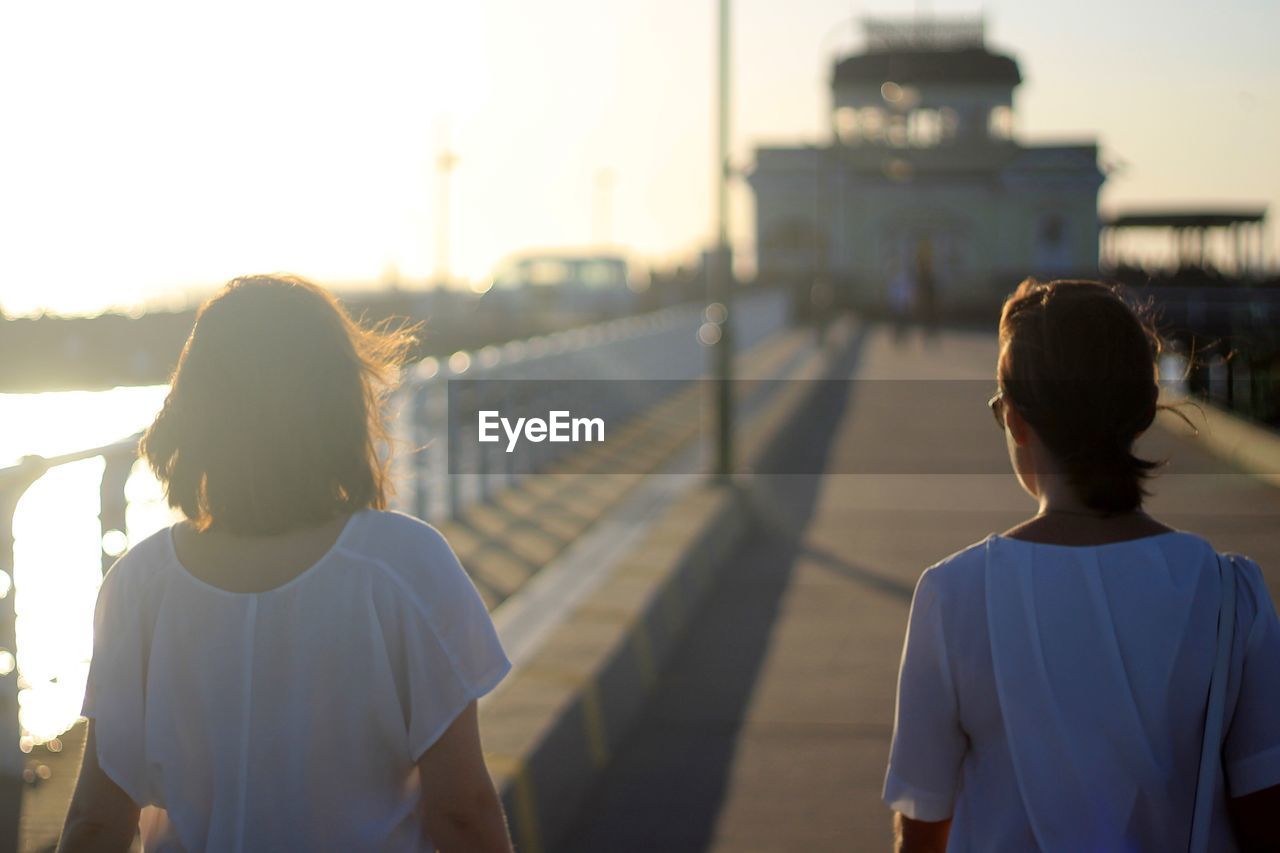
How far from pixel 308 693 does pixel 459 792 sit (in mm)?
255

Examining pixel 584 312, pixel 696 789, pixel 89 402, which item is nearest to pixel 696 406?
pixel 89 402

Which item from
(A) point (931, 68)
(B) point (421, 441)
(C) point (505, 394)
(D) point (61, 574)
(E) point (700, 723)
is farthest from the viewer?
(A) point (931, 68)

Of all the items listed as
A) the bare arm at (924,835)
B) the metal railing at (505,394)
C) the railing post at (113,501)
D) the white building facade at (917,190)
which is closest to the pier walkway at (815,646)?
the metal railing at (505,394)

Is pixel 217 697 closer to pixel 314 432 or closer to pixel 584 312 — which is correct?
pixel 314 432

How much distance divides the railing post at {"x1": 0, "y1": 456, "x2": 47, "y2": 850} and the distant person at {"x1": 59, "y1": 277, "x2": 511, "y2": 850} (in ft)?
4.90

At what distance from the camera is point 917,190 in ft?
233

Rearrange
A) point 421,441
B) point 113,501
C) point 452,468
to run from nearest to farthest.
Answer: point 113,501 → point 421,441 → point 452,468

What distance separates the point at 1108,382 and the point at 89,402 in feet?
94.8

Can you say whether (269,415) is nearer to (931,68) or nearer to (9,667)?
(9,667)

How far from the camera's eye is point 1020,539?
2.29 m
